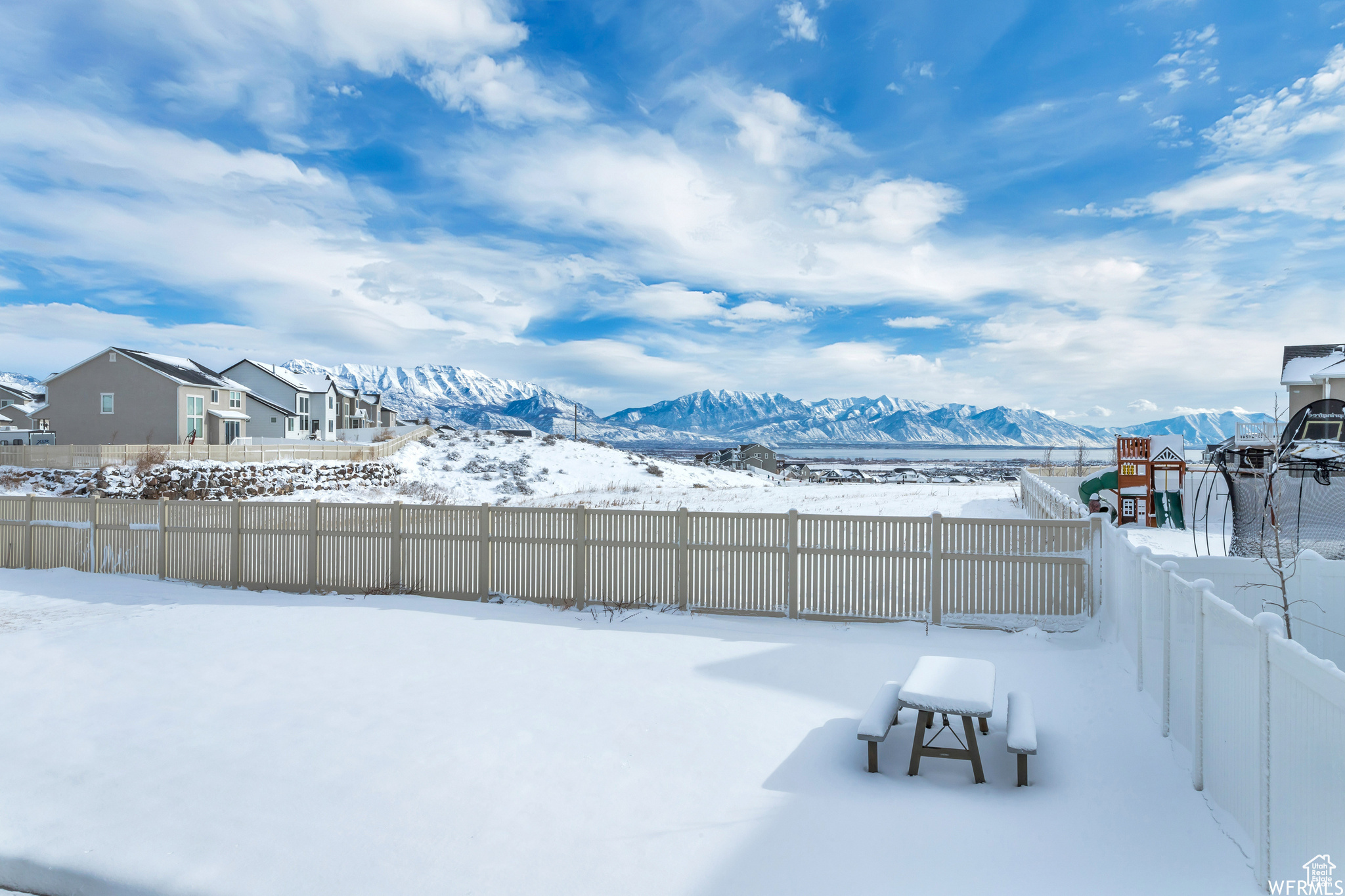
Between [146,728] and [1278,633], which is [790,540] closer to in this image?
[1278,633]

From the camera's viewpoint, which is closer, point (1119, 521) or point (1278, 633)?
point (1278, 633)

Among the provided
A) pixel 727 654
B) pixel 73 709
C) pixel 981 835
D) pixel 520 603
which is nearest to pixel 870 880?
pixel 981 835

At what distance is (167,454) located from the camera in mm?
28641

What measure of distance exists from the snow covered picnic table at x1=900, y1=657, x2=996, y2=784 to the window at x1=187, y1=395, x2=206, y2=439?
1676 inches

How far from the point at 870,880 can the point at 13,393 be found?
356 feet

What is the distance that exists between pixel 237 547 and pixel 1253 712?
40.2ft

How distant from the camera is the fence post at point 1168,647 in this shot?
5211 millimetres

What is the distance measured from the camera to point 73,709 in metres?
6.00

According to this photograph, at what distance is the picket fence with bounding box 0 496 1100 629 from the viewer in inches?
343

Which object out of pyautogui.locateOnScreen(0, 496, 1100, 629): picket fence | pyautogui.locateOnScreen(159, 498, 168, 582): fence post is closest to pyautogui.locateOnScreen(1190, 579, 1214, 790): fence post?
pyautogui.locateOnScreen(0, 496, 1100, 629): picket fence

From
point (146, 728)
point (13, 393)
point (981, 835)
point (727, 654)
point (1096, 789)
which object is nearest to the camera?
point (981, 835)

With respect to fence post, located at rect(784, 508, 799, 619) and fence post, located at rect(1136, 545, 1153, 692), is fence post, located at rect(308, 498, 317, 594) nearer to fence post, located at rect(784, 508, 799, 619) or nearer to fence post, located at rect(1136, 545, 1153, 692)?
fence post, located at rect(784, 508, 799, 619)

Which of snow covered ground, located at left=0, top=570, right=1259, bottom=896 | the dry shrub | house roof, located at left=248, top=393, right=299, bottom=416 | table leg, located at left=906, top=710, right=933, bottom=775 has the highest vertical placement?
house roof, located at left=248, top=393, right=299, bottom=416

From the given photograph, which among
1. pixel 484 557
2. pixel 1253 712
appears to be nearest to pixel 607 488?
pixel 484 557
